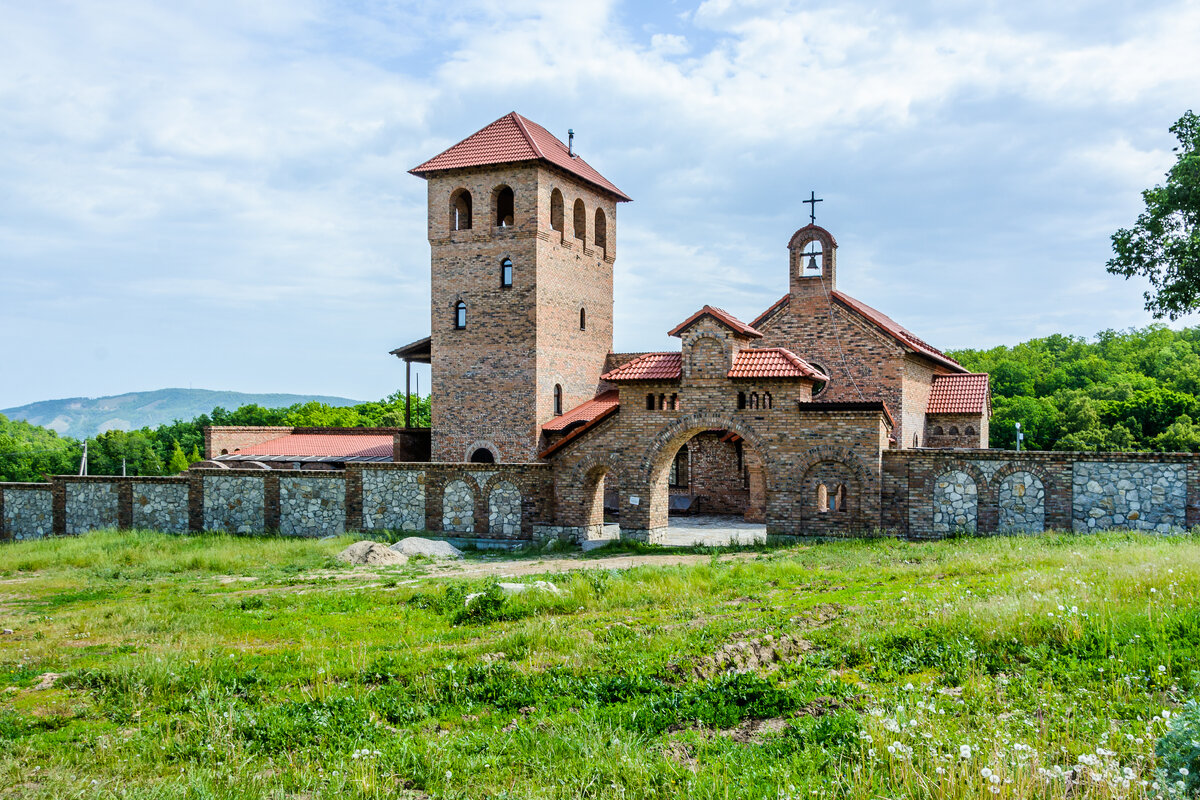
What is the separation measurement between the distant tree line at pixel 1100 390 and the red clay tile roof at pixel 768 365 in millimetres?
35121

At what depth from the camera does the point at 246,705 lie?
314 inches

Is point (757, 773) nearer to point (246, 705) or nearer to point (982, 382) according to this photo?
point (246, 705)

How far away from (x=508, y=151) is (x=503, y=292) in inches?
180

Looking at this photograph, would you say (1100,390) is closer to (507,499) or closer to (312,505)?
(507,499)

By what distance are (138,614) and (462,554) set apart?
944cm

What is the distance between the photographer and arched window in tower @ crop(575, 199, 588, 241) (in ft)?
98.3

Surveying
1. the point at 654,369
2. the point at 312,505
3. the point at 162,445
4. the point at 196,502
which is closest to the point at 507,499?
the point at 654,369

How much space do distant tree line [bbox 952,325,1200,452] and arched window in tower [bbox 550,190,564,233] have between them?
116 feet

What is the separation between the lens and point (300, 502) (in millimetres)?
24703

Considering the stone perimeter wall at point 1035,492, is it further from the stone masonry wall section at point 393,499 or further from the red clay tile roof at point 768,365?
the stone masonry wall section at point 393,499

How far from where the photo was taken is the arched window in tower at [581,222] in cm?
2995

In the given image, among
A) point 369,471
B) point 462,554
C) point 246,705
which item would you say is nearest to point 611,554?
point 462,554

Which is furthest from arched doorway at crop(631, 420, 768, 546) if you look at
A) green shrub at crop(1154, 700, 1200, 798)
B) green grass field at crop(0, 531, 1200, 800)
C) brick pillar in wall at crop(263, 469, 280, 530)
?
green shrub at crop(1154, 700, 1200, 798)

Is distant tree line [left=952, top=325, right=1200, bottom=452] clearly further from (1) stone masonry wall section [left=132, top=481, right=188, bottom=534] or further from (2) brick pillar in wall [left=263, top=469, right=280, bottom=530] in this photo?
(1) stone masonry wall section [left=132, top=481, right=188, bottom=534]
